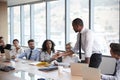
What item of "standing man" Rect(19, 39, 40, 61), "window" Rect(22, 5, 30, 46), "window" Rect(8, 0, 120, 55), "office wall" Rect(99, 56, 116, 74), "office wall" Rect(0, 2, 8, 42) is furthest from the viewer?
"window" Rect(22, 5, 30, 46)

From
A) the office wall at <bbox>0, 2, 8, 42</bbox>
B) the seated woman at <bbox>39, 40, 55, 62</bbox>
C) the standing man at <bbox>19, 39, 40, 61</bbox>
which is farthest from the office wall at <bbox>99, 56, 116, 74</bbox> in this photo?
the office wall at <bbox>0, 2, 8, 42</bbox>

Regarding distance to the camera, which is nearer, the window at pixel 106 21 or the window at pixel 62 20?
the window at pixel 106 21

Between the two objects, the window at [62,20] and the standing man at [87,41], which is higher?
the window at [62,20]

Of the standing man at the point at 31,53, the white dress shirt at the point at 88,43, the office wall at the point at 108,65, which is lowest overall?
the office wall at the point at 108,65

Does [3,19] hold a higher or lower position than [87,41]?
higher

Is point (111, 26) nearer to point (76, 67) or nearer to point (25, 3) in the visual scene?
point (76, 67)

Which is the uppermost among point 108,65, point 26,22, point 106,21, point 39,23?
point 26,22

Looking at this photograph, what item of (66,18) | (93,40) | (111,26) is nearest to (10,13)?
(66,18)

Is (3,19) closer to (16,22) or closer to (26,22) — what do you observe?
(26,22)

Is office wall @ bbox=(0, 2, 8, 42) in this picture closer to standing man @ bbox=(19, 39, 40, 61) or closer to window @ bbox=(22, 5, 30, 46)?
window @ bbox=(22, 5, 30, 46)

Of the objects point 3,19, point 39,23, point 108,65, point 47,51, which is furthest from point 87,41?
point 3,19

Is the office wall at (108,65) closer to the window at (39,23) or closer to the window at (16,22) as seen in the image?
the window at (39,23)

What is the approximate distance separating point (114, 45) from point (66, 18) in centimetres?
461

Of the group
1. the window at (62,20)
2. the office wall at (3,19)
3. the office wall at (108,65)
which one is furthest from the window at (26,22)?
the office wall at (108,65)
